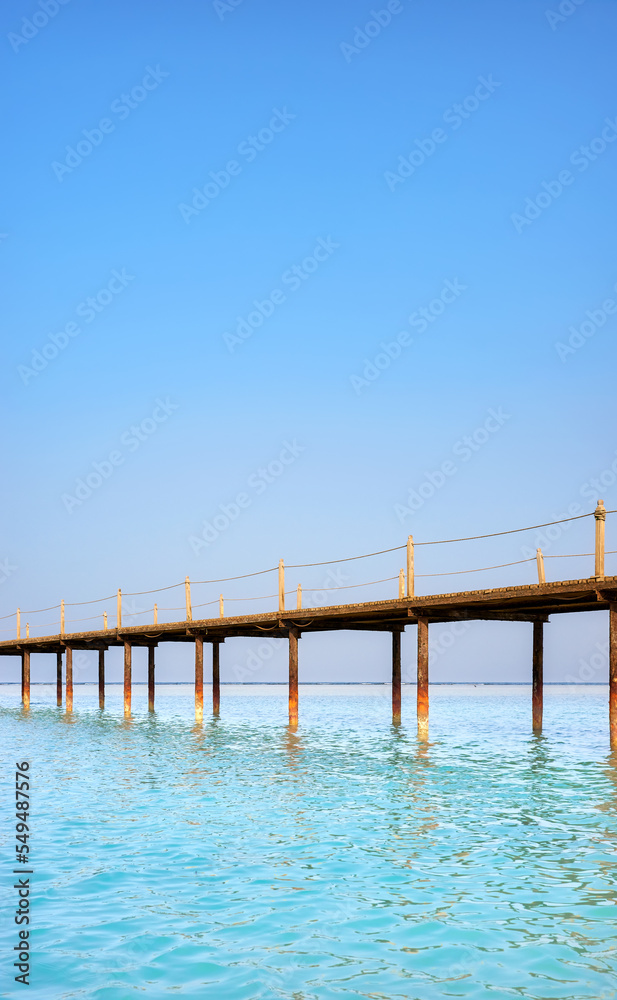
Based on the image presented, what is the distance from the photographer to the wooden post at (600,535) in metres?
20.6

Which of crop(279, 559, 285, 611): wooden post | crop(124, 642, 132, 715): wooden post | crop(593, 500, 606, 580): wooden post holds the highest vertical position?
A: crop(593, 500, 606, 580): wooden post

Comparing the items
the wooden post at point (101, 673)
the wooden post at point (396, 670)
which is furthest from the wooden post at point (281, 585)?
the wooden post at point (101, 673)

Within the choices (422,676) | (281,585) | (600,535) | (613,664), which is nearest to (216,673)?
(281,585)

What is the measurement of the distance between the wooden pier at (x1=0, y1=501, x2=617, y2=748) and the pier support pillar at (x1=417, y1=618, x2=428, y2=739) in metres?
0.03

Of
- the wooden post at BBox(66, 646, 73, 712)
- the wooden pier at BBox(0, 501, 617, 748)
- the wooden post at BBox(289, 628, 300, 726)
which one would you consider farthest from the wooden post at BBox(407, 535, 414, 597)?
the wooden post at BBox(66, 646, 73, 712)

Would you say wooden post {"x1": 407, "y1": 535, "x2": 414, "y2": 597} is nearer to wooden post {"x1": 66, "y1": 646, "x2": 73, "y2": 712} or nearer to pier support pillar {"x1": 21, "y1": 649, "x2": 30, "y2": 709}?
wooden post {"x1": 66, "y1": 646, "x2": 73, "y2": 712}

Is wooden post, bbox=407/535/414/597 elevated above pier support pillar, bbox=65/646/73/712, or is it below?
above

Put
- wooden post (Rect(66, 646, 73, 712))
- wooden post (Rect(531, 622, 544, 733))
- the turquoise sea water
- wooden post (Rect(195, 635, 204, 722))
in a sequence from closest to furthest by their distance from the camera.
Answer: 1. the turquoise sea water
2. wooden post (Rect(531, 622, 544, 733))
3. wooden post (Rect(195, 635, 204, 722))
4. wooden post (Rect(66, 646, 73, 712))

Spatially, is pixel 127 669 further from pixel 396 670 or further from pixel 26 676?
pixel 26 676

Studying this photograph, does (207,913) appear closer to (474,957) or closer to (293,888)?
→ (293,888)

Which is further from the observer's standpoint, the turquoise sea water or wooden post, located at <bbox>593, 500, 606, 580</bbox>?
wooden post, located at <bbox>593, 500, 606, 580</bbox>

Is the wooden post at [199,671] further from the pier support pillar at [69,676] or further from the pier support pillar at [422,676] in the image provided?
the pier support pillar at [69,676]

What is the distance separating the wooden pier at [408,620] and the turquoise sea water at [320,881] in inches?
159

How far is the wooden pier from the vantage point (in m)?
21.4
